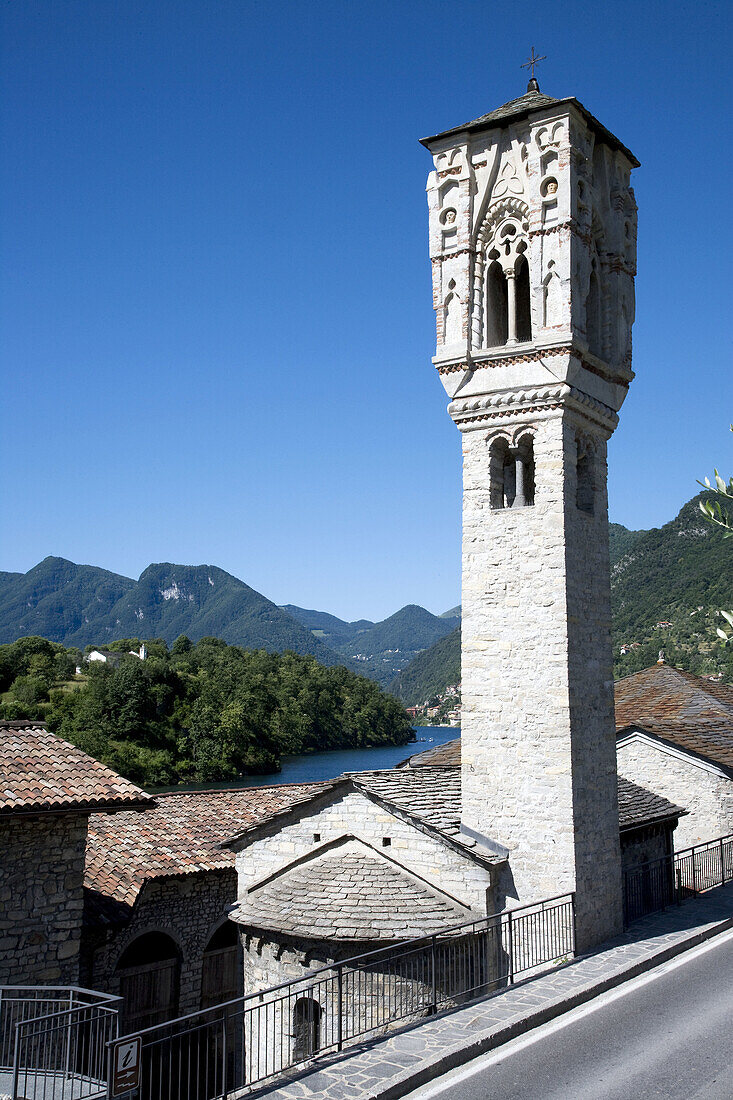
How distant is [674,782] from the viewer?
2206 centimetres

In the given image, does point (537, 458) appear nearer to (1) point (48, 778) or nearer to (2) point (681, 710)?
(1) point (48, 778)

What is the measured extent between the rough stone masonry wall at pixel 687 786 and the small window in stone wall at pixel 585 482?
9337mm

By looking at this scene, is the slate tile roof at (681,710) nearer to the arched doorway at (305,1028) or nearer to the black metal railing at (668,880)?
the black metal railing at (668,880)

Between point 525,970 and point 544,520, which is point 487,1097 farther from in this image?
point 544,520

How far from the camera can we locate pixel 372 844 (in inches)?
546

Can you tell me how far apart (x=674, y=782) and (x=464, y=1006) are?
43.2 ft

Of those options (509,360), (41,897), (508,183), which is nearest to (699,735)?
(509,360)

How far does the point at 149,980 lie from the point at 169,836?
104 inches

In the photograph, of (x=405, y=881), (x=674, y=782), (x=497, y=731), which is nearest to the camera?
(x=405, y=881)

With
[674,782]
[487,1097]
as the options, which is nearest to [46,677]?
[674,782]

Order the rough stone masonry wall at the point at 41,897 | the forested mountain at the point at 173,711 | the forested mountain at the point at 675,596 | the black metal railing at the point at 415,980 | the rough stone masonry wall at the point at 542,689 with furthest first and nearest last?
1. the forested mountain at the point at 675,596
2. the forested mountain at the point at 173,711
3. the rough stone masonry wall at the point at 542,689
4. the rough stone masonry wall at the point at 41,897
5. the black metal railing at the point at 415,980

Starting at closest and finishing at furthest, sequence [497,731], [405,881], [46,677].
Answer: [405,881]
[497,731]
[46,677]

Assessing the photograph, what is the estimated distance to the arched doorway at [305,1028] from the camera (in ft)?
40.6

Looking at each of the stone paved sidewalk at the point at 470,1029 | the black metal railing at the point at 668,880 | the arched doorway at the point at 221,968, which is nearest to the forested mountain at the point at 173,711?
the arched doorway at the point at 221,968
